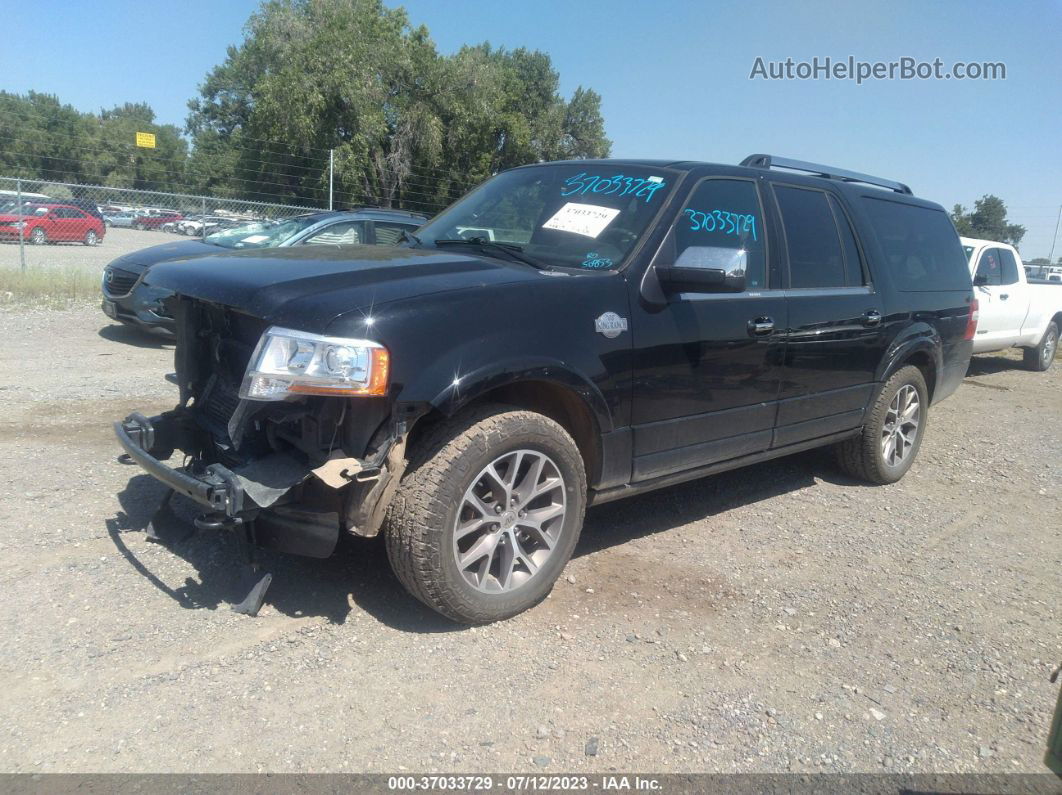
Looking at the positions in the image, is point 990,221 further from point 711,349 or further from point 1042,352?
point 711,349

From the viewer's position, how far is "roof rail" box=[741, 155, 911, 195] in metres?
4.90

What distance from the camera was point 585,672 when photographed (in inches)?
123

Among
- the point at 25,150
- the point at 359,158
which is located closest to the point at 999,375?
the point at 359,158

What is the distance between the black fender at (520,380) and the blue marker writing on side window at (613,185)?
1.10m

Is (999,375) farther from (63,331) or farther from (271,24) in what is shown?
(271,24)

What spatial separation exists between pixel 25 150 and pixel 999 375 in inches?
1055

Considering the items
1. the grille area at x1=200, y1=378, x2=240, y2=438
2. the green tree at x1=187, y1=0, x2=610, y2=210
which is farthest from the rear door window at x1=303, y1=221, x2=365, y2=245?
the green tree at x1=187, y1=0, x2=610, y2=210

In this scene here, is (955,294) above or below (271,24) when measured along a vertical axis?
below

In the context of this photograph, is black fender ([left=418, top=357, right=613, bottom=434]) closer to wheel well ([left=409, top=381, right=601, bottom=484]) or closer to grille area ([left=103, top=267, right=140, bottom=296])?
wheel well ([left=409, top=381, right=601, bottom=484])

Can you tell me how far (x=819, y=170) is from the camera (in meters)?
5.37

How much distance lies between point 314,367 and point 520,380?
0.81 metres

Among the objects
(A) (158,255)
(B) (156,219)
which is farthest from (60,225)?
(A) (158,255)

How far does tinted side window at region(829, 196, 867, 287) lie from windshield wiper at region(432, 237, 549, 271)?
2.18m

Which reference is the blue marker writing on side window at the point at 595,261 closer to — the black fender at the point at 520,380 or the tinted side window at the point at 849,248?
the black fender at the point at 520,380
